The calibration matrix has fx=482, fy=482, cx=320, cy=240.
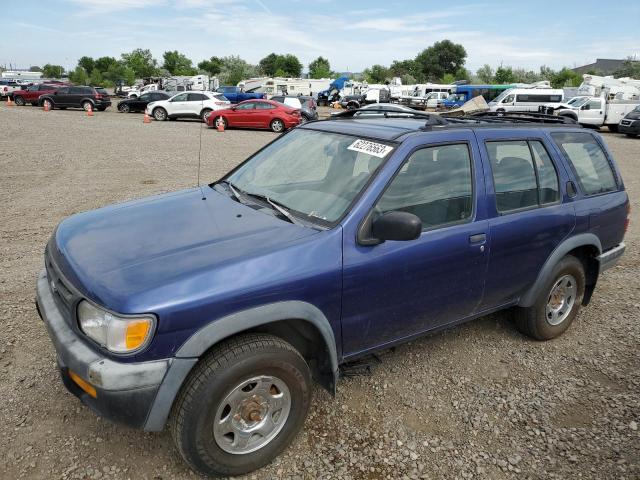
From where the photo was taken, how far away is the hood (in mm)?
2273

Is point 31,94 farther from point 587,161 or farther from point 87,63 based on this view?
point 87,63

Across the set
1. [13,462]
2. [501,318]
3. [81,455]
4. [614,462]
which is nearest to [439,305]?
[614,462]

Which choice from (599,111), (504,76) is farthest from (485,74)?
(599,111)

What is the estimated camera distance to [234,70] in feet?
285

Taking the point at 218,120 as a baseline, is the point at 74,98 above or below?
above

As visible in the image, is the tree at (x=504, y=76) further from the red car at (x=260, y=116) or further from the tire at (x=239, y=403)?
the tire at (x=239, y=403)

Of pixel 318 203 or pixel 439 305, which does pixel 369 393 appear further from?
pixel 318 203

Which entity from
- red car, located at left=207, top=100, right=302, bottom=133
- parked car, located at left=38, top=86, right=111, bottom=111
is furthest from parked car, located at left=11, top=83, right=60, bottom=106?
red car, located at left=207, top=100, right=302, bottom=133

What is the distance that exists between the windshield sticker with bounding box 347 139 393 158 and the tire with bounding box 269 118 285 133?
18085 millimetres

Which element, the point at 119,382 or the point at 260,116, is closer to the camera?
the point at 119,382

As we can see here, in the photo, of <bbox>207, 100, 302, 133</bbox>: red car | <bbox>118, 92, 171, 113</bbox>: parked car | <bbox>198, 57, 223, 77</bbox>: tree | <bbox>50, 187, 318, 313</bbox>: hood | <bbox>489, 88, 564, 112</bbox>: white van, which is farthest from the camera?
<bbox>198, 57, 223, 77</bbox>: tree

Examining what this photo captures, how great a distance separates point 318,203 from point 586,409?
2263 mm

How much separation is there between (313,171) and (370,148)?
0.43m

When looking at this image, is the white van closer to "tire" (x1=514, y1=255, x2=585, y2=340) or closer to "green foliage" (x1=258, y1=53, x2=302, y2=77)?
"tire" (x1=514, y1=255, x2=585, y2=340)
